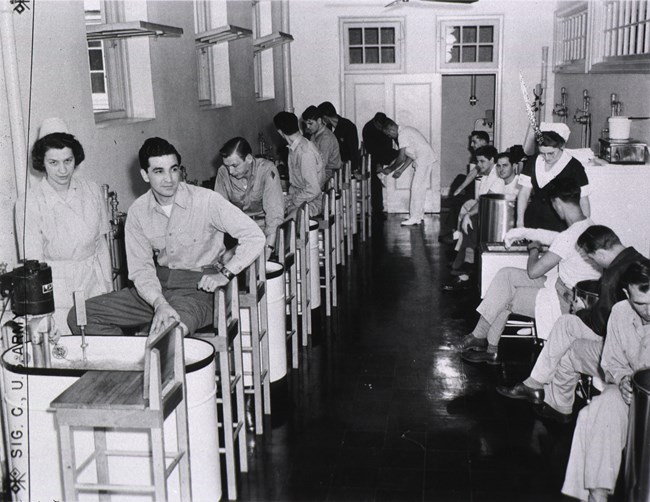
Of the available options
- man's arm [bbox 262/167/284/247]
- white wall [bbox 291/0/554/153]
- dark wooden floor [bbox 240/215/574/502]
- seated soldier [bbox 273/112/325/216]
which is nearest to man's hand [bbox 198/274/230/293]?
dark wooden floor [bbox 240/215/574/502]

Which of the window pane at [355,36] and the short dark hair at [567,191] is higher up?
the window pane at [355,36]

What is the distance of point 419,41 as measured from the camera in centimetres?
1002

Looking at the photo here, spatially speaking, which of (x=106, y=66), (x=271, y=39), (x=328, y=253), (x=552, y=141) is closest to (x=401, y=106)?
(x=271, y=39)

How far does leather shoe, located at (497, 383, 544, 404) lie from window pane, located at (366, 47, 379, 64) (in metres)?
6.92

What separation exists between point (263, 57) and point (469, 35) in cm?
286

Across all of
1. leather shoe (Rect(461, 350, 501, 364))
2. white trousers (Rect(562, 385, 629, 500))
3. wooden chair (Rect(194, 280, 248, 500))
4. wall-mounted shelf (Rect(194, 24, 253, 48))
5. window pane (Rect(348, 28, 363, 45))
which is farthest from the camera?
window pane (Rect(348, 28, 363, 45))

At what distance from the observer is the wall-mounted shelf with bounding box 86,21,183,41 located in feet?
14.7

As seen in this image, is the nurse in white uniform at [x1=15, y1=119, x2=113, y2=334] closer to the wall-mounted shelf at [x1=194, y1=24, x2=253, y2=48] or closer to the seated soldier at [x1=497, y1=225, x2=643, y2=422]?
the seated soldier at [x1=497, y1=225, x2=643, y2=422]

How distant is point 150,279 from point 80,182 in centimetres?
71

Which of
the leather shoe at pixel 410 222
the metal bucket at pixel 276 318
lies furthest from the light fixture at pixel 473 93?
the metal bucket at pixel 276 318

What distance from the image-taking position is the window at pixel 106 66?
5.27 m

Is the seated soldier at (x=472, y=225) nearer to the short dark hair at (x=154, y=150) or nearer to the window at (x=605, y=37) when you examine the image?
the window at (x=605, y=37)

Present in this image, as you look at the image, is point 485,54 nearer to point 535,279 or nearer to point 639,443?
point 535,279

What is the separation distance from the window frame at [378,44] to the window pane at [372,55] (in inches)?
2.3
